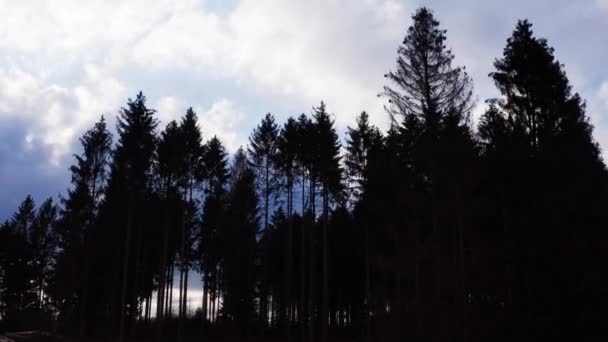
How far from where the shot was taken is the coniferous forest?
19188 mm

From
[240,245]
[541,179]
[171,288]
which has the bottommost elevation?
[171,288]

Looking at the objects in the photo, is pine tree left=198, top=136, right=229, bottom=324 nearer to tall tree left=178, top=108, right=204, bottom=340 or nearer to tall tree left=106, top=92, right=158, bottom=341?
tall tree left=178, top=108, right=204, bottom=340

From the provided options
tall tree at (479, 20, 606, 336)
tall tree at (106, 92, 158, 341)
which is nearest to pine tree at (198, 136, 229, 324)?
tall tree at (106, 92, 158, 341)

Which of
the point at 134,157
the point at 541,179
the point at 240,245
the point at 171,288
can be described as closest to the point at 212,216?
the point at 240,245

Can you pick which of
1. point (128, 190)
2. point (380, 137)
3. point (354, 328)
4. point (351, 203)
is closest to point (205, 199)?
point (128, 190)

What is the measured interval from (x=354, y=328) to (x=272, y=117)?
2024 cm

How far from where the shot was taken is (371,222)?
109 ft

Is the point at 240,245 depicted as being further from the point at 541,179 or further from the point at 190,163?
the point at 541,179

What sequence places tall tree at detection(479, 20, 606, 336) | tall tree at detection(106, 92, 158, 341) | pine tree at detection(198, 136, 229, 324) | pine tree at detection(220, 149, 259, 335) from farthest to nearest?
1. pine tree at detection(220, 149, 259, 335)
2. pine tree at detection(198, 136, 229, 324)
3. tall tree at detection(106, 92, 158, 341)
4. tall tree at detection(479, 20, 606, 336)

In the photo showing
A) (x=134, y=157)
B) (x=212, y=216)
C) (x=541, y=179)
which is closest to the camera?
(x=541, y=179)

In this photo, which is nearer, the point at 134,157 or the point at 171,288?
the point at 134,157

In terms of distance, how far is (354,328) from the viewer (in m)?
44.7

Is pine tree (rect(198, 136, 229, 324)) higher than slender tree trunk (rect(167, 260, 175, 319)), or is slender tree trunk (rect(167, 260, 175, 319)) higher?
pine tree (rect(198, 136, 229, 324))

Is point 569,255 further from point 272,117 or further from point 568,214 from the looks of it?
point 272,117
